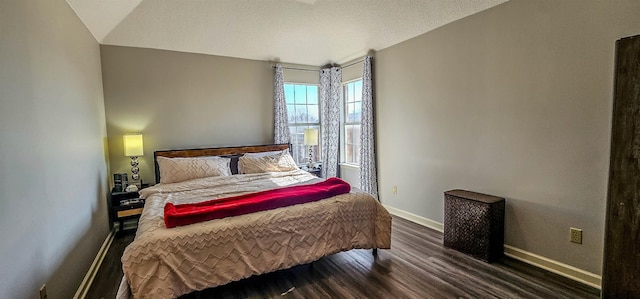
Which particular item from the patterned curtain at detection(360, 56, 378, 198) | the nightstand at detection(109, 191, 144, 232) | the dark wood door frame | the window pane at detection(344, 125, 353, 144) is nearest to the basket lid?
the dark wood door frame

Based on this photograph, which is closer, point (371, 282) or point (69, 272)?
point (69, 272)

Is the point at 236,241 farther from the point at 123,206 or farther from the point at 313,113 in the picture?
the point at 313,113

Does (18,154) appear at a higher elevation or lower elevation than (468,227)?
higher

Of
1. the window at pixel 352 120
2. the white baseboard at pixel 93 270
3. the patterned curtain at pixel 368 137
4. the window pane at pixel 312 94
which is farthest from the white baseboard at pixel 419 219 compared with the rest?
the white baseboard at pixel 93 270

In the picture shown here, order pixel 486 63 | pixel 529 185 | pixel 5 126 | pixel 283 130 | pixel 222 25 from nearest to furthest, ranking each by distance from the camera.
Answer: pixel 5 126 → pixel 529 185 → pixel 486 63 → pixel 222 25 → pixel 283 130

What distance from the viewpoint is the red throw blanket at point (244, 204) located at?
2.10m

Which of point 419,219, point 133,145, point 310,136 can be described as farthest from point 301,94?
point 419,219

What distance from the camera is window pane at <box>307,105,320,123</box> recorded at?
530cm

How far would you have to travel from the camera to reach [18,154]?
1.55m

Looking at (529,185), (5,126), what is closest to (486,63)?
(529,185)

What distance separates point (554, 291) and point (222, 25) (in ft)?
14.1

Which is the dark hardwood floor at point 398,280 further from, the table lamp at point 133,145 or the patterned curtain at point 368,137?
the patterned curtain at point 368,137

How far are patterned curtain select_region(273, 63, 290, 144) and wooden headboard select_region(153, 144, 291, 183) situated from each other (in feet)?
0.58

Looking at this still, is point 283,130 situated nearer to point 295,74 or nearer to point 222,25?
point 295,74
